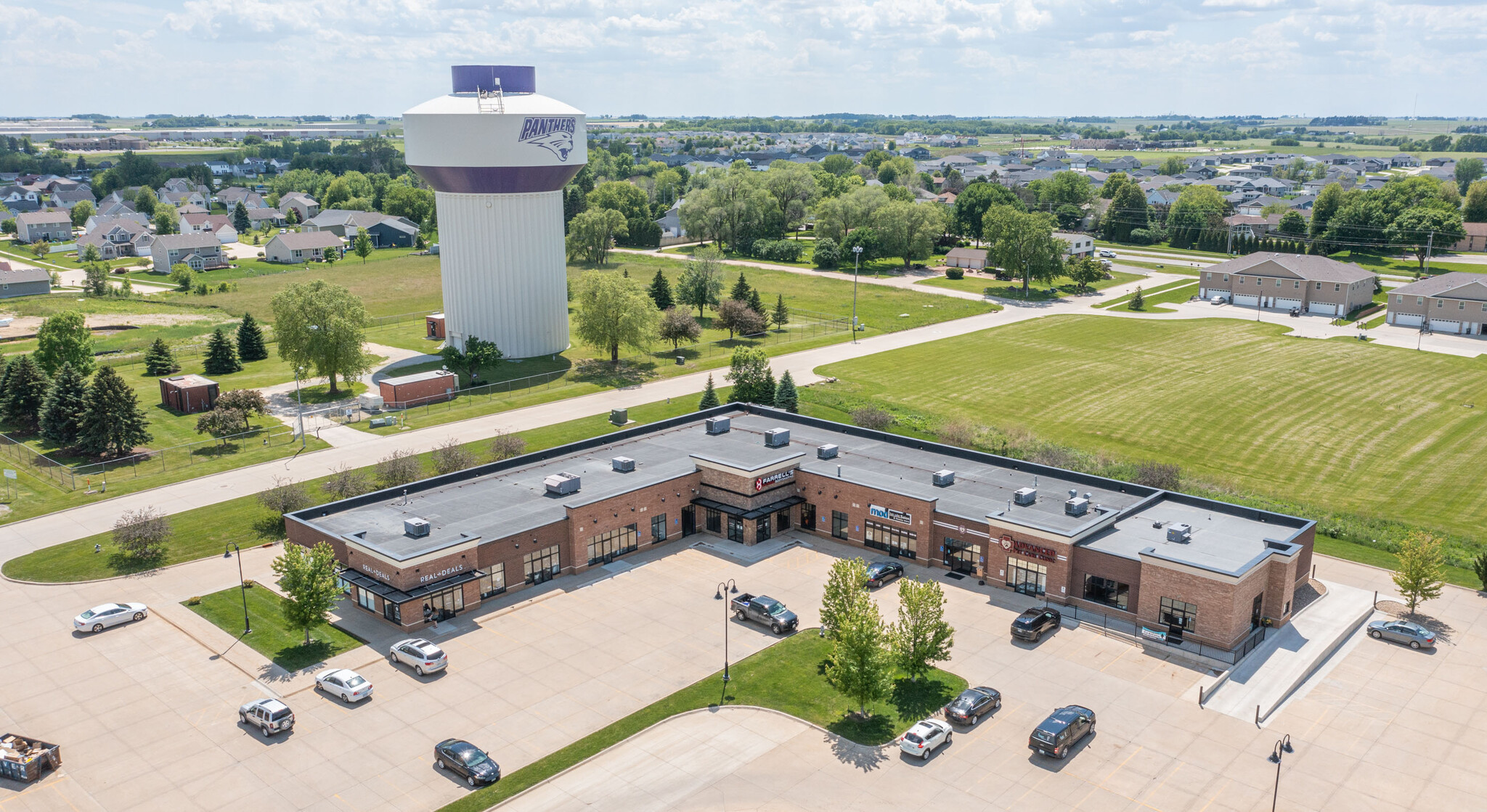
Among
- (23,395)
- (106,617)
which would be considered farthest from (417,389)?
(106,617)

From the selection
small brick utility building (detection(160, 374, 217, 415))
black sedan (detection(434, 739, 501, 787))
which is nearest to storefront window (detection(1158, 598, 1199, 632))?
black sedan (detection(434, 739, 501, 787))

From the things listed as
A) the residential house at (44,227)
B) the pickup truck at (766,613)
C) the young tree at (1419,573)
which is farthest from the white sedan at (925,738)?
the residential house at (44,227)

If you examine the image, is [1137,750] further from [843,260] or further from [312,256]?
[312,256]

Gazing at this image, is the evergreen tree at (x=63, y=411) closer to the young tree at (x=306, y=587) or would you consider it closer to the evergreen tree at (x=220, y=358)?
the evergreen tree at (x=220, y=358)

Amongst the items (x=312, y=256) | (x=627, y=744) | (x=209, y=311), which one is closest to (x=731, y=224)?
(x=312, y=256)

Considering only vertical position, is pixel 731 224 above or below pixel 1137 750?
above

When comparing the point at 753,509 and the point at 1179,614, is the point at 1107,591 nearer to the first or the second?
the point at 1179,614
